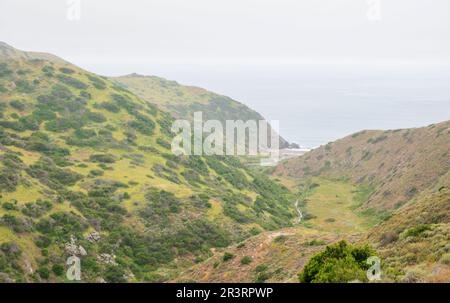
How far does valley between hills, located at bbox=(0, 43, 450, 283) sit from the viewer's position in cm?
2937

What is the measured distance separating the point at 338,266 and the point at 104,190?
Answer: 38.3 m

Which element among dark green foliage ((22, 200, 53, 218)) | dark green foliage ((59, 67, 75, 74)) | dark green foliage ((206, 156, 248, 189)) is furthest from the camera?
dark green foliage ((59, 67, 75, 74))

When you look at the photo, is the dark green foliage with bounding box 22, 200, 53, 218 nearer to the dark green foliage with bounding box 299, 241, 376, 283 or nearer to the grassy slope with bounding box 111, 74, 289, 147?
the dark green foliage with bounding box 299, 241, 376, 283

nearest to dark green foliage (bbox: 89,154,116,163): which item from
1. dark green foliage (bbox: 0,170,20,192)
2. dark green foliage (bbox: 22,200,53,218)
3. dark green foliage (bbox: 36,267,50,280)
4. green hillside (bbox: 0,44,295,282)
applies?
green hillside (bbox: 0,44,295,282)

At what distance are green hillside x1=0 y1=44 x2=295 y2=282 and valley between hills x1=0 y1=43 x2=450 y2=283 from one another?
170 mm

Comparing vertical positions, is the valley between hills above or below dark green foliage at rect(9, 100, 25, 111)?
below

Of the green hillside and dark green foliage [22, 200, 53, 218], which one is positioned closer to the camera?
the green hillside

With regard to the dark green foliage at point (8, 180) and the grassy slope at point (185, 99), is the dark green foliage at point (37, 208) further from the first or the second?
the grassy slope at point (185, 99)

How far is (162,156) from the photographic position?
70.3 metres

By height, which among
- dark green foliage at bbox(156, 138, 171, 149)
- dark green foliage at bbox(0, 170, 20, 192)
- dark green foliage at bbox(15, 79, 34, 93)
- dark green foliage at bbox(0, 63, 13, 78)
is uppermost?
dark green foliage at bbox(0, 63, 13, 78)

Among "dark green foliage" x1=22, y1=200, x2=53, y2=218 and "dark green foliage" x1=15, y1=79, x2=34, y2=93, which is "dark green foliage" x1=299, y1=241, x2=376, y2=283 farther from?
"dark green foliage" x1=15, y1=79, x2=34, y2=93
